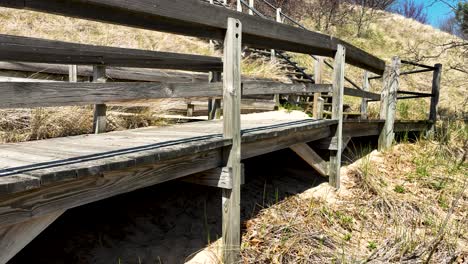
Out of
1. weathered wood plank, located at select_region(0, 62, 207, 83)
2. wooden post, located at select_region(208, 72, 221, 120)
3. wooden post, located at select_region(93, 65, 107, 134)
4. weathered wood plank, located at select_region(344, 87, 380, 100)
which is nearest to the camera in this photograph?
wooden post, located at select_region(93, 65, 107, 134)

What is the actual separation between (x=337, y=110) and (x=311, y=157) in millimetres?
667

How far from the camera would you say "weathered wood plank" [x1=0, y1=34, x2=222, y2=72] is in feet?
12.2

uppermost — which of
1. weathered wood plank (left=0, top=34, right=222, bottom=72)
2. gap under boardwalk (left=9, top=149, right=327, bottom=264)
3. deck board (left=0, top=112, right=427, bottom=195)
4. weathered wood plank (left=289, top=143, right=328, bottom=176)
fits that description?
weathered wood plank (left=0, top=34, right=222, bottom=72)

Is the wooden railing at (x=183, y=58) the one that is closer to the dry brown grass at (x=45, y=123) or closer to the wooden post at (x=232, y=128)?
the wooden post at (x=232, y=128)

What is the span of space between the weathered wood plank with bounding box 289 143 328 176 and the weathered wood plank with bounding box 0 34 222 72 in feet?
4.97

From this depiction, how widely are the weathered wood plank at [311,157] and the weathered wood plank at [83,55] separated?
4.97 feet

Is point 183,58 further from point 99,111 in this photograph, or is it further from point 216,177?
point 216,177

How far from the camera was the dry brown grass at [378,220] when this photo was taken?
3.68 metres

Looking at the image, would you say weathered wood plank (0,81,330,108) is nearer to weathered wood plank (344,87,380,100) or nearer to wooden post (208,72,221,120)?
weathered wood plank (344,87,380,100)

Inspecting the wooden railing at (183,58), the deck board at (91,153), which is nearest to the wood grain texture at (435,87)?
the wooden railing at (183,58)

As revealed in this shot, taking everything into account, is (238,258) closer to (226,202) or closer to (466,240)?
(226,202)

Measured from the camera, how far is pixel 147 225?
4035 millimetres

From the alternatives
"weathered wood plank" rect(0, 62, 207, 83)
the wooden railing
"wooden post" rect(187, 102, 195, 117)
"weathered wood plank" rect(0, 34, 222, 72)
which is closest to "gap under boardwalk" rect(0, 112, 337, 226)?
the wooden railing

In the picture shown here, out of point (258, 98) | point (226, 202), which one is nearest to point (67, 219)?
point (226, 202)
